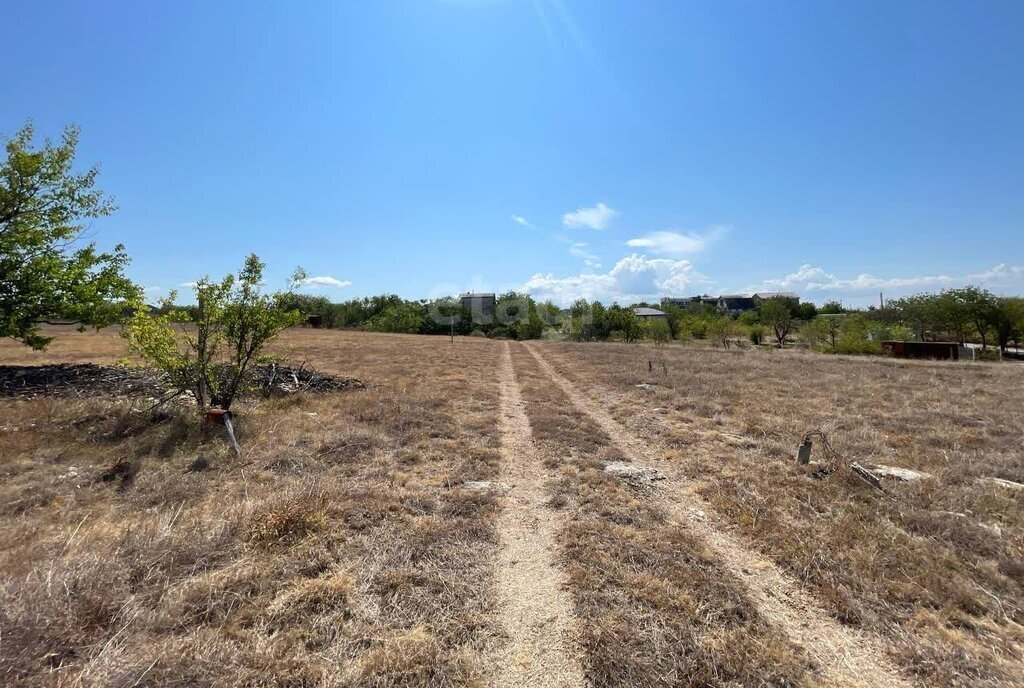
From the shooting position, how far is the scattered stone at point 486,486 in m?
6.38

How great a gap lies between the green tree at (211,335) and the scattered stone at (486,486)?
22.6 ft

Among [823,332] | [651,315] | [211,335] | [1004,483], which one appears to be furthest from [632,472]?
[651,315]

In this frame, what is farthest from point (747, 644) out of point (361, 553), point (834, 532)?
point (361, 553)

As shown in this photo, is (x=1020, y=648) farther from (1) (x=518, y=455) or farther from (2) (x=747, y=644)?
(1) (x=518, y=455)

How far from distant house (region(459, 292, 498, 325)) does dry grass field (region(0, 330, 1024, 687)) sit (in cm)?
7526

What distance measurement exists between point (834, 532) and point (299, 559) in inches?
236

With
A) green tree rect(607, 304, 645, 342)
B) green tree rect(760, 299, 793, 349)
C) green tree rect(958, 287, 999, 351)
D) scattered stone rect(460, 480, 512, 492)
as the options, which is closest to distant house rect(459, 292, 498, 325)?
green tree rect(607, 304, 645, 342)

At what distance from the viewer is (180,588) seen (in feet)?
11.4

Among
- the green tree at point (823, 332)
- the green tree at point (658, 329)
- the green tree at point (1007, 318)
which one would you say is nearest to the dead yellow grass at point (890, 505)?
the green tree at point (1007, 318)

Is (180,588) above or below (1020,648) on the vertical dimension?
above

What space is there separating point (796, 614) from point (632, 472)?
353 centimetres

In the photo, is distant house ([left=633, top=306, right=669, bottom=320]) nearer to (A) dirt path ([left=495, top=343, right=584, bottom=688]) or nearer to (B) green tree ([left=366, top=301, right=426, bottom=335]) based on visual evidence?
(B) green tree ([left=366, top=301, right=426, bottom=335])

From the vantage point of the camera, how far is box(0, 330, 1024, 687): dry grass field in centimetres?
297

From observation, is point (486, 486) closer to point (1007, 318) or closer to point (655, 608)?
point (655, 608)
